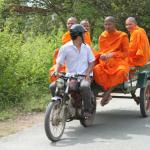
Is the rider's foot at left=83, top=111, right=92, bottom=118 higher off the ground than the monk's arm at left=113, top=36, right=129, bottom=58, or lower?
lower

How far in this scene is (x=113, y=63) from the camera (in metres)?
9.48

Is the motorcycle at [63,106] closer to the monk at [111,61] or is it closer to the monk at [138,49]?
the monk at [111,61]

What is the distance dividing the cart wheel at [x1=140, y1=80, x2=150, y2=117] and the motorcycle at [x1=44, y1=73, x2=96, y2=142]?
4.80 ft

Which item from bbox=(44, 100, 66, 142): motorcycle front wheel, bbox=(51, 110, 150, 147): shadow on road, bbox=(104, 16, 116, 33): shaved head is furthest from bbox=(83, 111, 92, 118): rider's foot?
bbox=(104, 16, 116, 33): shaved head

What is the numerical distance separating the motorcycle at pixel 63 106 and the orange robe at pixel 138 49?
5.75ft

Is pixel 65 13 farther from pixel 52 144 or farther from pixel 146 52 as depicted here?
pixel 52 144

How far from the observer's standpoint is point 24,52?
12.5 meters

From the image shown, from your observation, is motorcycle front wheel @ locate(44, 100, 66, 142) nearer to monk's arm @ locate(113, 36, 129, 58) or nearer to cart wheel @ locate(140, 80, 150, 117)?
monk's arm @ locate(113, 36, 129, 58)

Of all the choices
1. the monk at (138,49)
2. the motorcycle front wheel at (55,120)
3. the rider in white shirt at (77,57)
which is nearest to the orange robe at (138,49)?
the monk at (138,49)

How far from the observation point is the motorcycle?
25.4 ft

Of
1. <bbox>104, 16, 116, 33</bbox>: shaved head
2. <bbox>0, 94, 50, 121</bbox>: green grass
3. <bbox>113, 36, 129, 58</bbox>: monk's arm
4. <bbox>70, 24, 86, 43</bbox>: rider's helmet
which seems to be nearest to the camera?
<bbox>70, 24, 86, 43</bbox>: rider's helmet

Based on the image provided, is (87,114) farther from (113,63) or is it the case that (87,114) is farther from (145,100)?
(145,100)

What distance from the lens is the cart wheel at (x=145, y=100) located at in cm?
980

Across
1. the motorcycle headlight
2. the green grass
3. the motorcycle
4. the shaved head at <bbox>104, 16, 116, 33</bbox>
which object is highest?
the shaved head at <bbox>104, 16, 116, 33</bbox>
